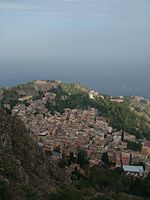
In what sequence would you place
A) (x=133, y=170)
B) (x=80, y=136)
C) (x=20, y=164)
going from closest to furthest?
(x=20, y=164), (x=133, y=170), (x=80, y=136)

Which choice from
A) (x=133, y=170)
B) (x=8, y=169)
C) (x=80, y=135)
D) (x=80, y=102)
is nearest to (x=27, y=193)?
(x=8, y=169)

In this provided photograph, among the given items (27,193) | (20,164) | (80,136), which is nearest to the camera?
(27,193)

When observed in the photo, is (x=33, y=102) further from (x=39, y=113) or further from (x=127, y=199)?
(x=127, y=199)

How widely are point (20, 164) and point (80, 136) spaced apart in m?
20.9

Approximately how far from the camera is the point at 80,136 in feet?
105

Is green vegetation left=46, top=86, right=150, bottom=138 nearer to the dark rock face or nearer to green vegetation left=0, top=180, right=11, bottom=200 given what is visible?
the dark rock face

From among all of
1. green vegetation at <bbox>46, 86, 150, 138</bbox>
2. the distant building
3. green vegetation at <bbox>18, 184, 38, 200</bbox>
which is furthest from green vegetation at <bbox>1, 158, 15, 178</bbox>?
green vegetation at <bbox>46, 86, 150, 138</bbox>

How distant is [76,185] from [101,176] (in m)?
3.81

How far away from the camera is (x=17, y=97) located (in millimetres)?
43188

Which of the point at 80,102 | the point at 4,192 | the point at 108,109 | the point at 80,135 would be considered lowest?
the point at 80,135

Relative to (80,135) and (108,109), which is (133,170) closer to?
(80,135)

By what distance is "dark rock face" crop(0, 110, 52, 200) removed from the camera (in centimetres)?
959

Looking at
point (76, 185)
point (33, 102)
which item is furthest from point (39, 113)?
point (76, 185)

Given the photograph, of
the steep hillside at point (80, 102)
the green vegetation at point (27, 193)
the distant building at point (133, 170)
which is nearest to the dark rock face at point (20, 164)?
the green vegetation at point (27, 193)
